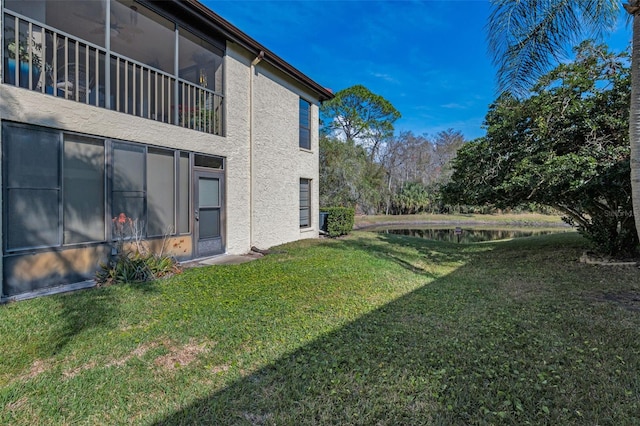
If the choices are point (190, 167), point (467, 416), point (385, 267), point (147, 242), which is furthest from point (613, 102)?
point (147, 242)

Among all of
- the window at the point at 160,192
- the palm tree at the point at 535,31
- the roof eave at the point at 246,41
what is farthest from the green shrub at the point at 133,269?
the palm tree at the point at 535,31

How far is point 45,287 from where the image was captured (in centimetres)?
509

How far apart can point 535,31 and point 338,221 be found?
901 cm

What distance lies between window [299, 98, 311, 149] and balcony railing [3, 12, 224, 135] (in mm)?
4108

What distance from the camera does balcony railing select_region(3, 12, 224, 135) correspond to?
4.95 metres

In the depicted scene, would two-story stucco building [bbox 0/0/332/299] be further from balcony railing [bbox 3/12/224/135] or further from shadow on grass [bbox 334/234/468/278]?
shadow on grass [bbox 334/234/468/278]

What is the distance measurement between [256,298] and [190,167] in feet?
12.2

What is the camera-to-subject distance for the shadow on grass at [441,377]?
8.03 ft

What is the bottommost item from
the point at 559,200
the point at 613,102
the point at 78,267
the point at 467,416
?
the point at 467,416

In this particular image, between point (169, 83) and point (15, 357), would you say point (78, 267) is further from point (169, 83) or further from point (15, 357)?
point (169, 83)

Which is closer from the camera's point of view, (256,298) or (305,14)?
(256,298)

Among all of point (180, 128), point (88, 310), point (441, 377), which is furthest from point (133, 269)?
point (441, 377)

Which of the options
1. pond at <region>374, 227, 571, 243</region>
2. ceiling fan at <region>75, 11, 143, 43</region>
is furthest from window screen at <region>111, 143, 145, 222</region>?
pond at <region>374, 227, 571, 243</region>

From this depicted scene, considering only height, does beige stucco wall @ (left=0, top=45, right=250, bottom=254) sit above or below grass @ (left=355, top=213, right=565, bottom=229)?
above
